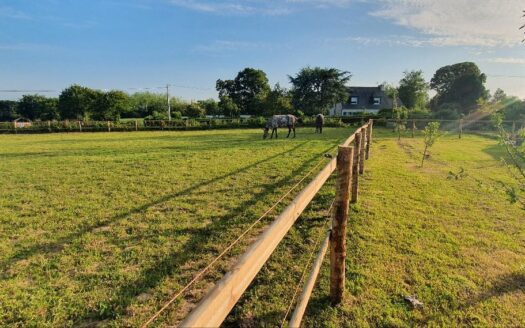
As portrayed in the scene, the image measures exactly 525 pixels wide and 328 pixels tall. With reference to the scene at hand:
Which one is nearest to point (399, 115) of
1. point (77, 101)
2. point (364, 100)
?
point (364, 100)

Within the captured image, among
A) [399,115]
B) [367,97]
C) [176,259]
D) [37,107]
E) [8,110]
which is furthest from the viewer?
[8,110]

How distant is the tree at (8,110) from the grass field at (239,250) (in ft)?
226

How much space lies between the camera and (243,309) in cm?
262

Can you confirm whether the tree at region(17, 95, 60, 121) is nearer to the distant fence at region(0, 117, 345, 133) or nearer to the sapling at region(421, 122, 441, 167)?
the distant fence at region(0, 117, 345, 133)

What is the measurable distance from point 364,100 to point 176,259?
54.7 metres

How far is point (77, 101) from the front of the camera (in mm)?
43938

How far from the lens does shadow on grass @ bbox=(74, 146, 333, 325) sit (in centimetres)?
262

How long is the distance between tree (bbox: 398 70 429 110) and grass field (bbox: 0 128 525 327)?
4026 cm

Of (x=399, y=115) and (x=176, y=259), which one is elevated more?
(x=399, y=115)

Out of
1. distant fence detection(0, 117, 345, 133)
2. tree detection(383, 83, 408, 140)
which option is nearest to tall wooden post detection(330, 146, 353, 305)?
tree detection(383, 83, 408, 140)

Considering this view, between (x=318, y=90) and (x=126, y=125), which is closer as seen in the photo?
(x=126, y=125)

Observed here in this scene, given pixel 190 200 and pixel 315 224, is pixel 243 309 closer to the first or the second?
pixel 315 224

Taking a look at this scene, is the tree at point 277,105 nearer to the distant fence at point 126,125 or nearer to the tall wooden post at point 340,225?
the distant fence at point 126,125

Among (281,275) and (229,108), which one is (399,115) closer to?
(281,275)
